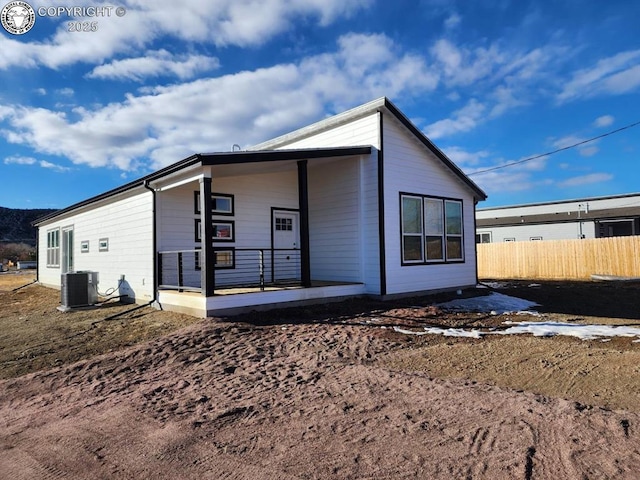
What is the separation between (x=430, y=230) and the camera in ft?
40.0

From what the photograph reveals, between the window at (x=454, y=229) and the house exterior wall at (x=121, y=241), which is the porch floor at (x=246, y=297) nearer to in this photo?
the house exterior wall at (x=121, y=241)

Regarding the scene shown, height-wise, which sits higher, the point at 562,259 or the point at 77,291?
the point at 562,259

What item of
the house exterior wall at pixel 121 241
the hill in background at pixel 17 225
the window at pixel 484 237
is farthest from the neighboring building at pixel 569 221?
the hill in background at pixel 17 225

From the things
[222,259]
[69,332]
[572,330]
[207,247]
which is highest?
[207,247]

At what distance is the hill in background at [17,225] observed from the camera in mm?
56000

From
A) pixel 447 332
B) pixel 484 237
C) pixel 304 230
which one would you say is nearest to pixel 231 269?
pixel 304 230

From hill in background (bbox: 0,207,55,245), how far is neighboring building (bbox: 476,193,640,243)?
5335 cm

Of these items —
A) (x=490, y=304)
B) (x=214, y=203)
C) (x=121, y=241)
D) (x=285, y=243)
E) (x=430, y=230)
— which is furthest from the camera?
(x=285, y=243)

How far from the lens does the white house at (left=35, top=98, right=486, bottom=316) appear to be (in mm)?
9945

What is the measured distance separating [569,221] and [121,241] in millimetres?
25104

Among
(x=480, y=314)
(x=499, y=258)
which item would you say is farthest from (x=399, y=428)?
(x=499, y=258)

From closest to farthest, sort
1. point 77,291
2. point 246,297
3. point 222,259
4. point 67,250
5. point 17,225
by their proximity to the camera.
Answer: point 246,297
point 77,291
point 222,259
point 67,250
point 17,225

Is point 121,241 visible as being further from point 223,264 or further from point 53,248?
point 53,248

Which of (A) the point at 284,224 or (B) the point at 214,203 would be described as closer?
(B) the point at 214,203
